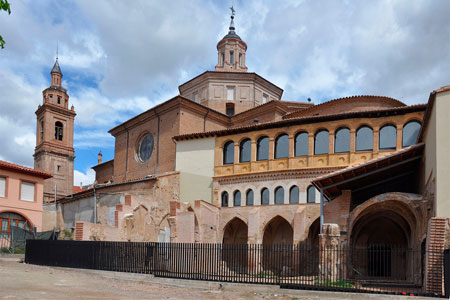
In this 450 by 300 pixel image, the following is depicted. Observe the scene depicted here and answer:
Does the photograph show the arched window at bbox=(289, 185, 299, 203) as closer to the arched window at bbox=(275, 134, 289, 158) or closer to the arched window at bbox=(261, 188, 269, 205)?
the arched window at bbox=(261, 188, 269, 205)

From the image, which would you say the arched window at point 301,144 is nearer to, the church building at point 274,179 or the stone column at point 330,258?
the church building at point 274,179

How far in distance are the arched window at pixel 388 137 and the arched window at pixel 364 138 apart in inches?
23.0

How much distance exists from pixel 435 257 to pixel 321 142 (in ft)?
45.8

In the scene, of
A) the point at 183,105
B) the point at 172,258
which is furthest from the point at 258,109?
the point at 172,258

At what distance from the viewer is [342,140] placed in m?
27.5

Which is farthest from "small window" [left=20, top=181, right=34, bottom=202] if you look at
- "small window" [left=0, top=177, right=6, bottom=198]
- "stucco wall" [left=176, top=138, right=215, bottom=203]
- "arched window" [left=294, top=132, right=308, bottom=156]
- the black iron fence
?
"arched window" [left=294, top=132, right=308, bottom=156]

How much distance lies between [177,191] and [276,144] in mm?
7333

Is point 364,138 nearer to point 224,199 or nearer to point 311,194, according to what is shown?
point 311,194

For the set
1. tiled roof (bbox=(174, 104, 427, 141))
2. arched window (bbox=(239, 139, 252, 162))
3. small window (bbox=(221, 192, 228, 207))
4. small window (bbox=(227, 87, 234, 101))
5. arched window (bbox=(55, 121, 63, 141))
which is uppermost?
small window (bbox=(227, 87, 234, 101))

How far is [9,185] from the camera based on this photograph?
104 ft

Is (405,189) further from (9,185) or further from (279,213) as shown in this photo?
(9,185)

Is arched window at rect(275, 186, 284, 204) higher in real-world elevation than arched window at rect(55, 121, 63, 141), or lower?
lower

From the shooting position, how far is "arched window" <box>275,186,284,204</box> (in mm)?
28578

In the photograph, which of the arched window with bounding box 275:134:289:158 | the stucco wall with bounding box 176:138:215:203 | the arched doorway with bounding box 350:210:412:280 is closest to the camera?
the arched doorway with bounding box 350:210:412:280
